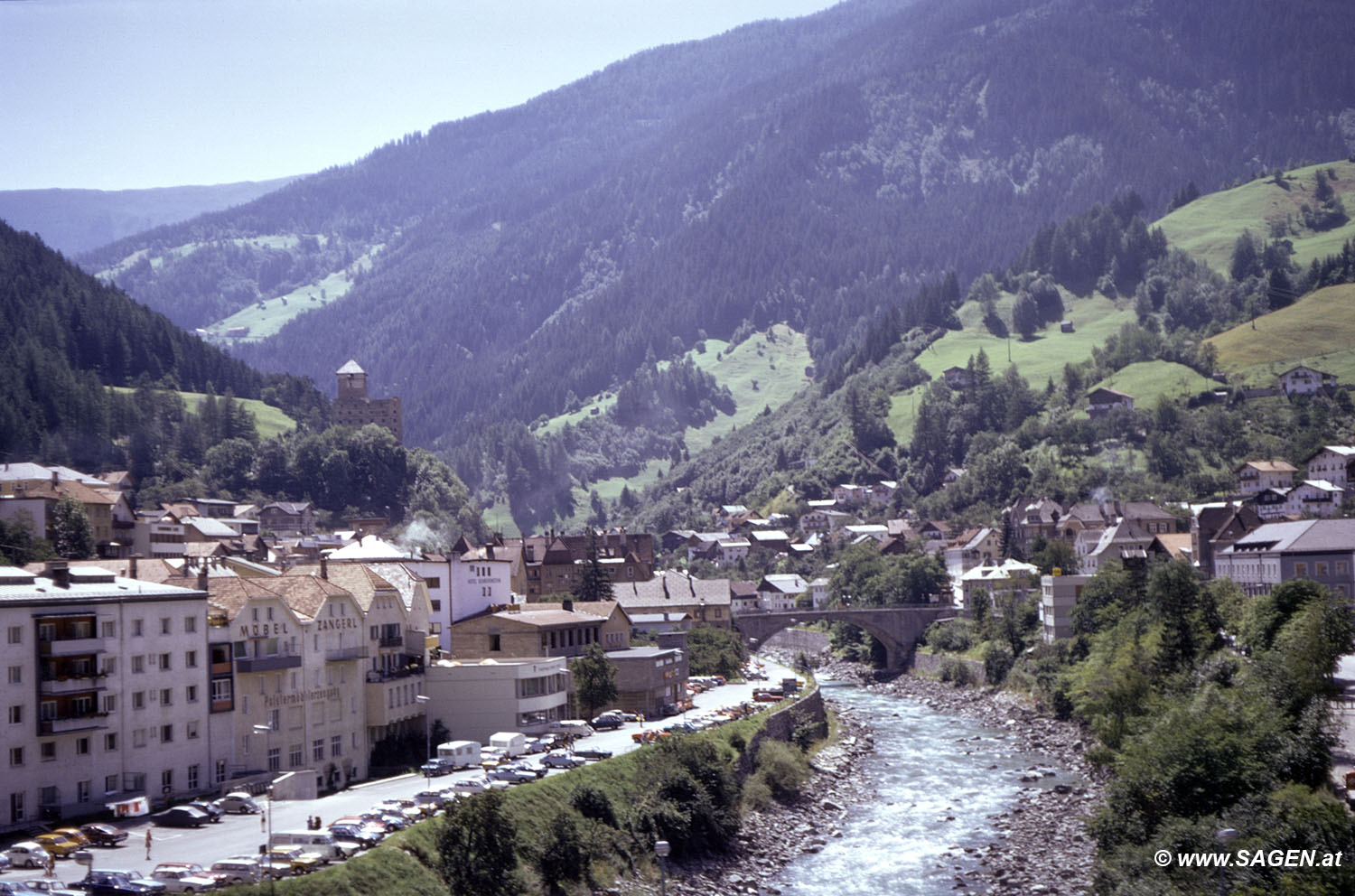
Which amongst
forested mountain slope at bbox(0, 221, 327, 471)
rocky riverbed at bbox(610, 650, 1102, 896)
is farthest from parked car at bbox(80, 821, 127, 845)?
forested mountain slope at bbox(0, 221, 327, 471)

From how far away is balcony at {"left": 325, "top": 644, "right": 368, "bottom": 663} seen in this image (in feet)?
199

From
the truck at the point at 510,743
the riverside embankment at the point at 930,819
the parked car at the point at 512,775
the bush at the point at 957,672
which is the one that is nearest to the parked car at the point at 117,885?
the parked car at the point at 512,775

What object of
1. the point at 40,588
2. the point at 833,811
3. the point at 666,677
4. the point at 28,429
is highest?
the point at 28,429

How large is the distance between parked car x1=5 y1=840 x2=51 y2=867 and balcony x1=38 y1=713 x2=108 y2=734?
7050 millimetres

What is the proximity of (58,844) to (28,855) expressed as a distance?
1.57 m

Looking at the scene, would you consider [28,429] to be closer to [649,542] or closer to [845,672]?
[649,542]

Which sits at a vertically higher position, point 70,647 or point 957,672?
point 70,647

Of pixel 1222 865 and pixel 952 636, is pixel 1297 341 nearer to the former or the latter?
pixel 952 636

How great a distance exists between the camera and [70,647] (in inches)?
1938

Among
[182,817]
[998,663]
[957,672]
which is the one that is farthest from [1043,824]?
[957,672]

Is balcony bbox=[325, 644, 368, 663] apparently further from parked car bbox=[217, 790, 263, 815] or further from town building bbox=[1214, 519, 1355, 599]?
town building bbox=[1214, 519, 1355, 599]

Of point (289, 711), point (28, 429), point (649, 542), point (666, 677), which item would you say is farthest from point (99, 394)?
point (289, 711)

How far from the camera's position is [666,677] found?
86.6 metres

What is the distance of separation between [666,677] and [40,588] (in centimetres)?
4309
